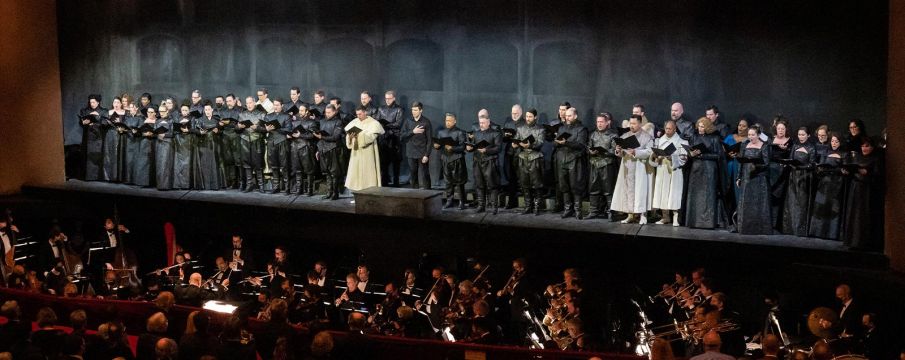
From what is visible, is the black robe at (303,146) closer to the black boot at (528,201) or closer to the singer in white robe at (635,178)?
the black boot at (528,201)

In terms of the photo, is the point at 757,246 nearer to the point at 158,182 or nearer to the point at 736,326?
the point at 736,326

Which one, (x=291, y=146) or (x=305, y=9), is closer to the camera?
(x=291, y=146)

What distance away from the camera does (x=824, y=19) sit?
14.7m

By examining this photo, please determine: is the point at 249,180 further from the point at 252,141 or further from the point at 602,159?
the point at 602,159

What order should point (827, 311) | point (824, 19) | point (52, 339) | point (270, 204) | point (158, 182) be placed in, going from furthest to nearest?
1. point (158, 182)
2. point (270, 204)
3. point (824, 19)
4. point (827, 311)
5. point (52, 339)

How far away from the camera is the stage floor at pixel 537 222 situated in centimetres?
1262

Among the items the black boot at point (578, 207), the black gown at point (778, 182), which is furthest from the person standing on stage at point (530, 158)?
the black gown at point (778, 182)

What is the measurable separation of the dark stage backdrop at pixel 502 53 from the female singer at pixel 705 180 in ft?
6.12

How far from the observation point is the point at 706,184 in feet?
44.8

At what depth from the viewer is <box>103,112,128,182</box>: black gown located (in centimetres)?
1781

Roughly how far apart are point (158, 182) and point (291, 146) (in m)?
2.45

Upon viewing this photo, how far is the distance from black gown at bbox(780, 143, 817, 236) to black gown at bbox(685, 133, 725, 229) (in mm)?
837

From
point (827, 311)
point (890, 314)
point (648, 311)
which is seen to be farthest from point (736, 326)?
point (890, 314)

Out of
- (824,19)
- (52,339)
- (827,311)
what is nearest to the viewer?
(52,339)
